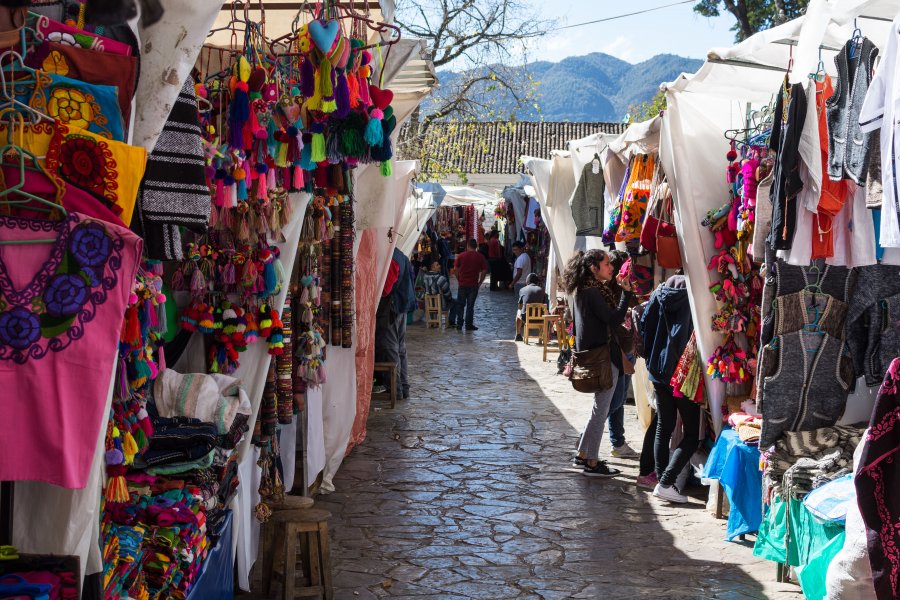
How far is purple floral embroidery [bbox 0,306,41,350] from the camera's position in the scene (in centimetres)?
250

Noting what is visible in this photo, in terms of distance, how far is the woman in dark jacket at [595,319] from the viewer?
726 cm

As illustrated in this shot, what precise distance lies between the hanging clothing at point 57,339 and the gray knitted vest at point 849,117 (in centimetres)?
298

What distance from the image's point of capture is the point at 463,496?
22.8 feet

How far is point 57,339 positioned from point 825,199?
3456 millimetres

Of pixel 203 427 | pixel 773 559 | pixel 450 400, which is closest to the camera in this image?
pixel 203 427

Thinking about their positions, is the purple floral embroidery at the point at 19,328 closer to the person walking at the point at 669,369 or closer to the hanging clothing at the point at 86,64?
the hanging clothing at the point at 86,64

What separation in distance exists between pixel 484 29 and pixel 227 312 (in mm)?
18696

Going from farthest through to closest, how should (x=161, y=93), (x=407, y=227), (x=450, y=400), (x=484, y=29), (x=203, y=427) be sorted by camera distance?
(x=484, y=29)
(x=407, y=227)
(x=450, y=400)
(x=203, y=427)
(x=161, y=93)

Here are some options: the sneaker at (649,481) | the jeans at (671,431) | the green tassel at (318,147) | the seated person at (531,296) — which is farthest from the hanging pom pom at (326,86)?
the seated person at (531,296)

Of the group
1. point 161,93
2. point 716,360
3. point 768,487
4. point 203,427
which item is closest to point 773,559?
point 768,487

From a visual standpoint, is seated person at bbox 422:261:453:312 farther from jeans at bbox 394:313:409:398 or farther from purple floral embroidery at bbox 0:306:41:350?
purple floral embroidery at bbox 0:306:41:350

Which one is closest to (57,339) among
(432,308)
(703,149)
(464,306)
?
(703,149)

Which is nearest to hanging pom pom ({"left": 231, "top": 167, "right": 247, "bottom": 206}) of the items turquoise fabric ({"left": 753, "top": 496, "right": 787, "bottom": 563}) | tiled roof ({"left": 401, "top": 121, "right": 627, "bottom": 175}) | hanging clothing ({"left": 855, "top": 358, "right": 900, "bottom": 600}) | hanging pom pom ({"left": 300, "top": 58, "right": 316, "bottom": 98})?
hanging pom pom ({"left": 300, "top": 58, "right": 316, "bottom": 98})

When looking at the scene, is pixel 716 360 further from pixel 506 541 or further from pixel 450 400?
pixel 450 400
